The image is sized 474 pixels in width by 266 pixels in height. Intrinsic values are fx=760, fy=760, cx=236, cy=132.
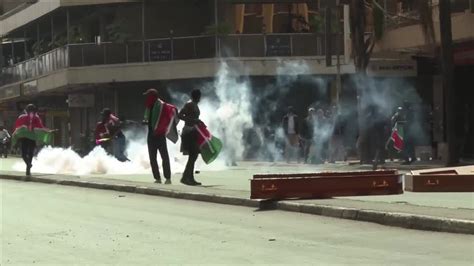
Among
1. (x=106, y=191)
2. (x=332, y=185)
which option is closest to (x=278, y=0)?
(x=106, y=191)

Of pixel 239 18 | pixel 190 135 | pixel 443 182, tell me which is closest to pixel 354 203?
pixel 443 182

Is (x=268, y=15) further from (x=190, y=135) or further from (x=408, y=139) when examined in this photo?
(x=190, y=135)

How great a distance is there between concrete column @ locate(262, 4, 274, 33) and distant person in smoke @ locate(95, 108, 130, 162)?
1580 centimetres

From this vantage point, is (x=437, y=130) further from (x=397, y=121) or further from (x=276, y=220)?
(x=276, y=220)

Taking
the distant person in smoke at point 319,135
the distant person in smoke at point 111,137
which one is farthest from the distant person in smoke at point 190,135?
the distant person in smoke at point 319,135

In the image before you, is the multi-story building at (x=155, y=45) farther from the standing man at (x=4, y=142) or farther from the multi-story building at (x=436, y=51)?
the multi-story building at (x=436, y=51)

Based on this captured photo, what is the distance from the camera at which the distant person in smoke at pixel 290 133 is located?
25719 millimetres

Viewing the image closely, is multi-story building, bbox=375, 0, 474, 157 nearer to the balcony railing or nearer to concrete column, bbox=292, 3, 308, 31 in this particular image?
the balcony railing

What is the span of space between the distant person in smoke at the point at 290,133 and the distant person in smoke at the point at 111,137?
610 cm

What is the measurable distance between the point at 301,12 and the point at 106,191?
22450 mm

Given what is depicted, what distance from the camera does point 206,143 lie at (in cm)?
1642

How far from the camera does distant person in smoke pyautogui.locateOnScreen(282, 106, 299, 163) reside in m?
25.7

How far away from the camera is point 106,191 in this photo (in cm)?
1661

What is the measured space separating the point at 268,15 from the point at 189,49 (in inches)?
165
